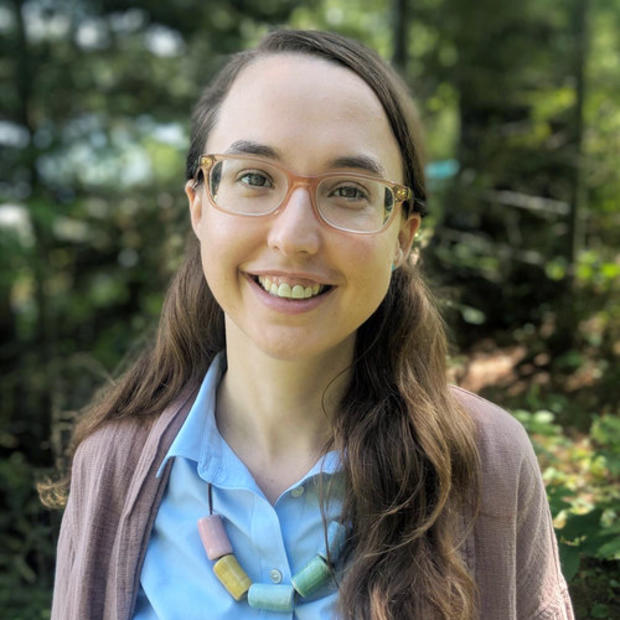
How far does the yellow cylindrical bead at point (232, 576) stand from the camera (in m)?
1.41

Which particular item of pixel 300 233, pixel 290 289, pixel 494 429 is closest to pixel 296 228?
pixel 300 233

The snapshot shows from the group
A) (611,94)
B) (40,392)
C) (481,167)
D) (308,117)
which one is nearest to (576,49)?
(611,94)

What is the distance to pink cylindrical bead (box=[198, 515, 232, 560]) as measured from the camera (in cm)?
143

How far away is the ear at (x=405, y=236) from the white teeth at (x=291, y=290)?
27 cm

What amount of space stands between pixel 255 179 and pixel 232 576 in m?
0.77

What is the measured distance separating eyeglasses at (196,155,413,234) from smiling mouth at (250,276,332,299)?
124 millimetres

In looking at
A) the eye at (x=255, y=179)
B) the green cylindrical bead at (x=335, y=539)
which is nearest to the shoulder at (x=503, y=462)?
the green cylindrical bead at (x=335, y=539)

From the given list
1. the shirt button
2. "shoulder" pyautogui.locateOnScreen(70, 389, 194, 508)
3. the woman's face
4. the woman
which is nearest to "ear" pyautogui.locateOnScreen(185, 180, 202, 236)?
the woman

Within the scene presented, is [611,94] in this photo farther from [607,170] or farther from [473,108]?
[473,108]

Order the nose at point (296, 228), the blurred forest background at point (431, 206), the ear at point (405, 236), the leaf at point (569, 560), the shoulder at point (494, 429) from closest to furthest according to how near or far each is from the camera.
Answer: the nose at point (296, 228), the shoulder at point (494, 429), the ear at point (405, 236), the leaf at point (569, 560), the blurred forest background at point (431, 206)

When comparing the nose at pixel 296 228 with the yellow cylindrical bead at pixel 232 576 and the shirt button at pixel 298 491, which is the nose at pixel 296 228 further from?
the yellow cylindrical bead at pixel 232 576

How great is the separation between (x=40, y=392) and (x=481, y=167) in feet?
13.8

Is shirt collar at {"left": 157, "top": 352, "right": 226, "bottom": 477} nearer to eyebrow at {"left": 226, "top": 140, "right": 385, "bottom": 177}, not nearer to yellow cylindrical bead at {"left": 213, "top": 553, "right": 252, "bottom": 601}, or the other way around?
yellow cylindrical bead at {"left": 213, "top": 553, "right": 252, "bottom": 601}

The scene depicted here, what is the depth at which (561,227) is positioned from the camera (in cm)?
492
